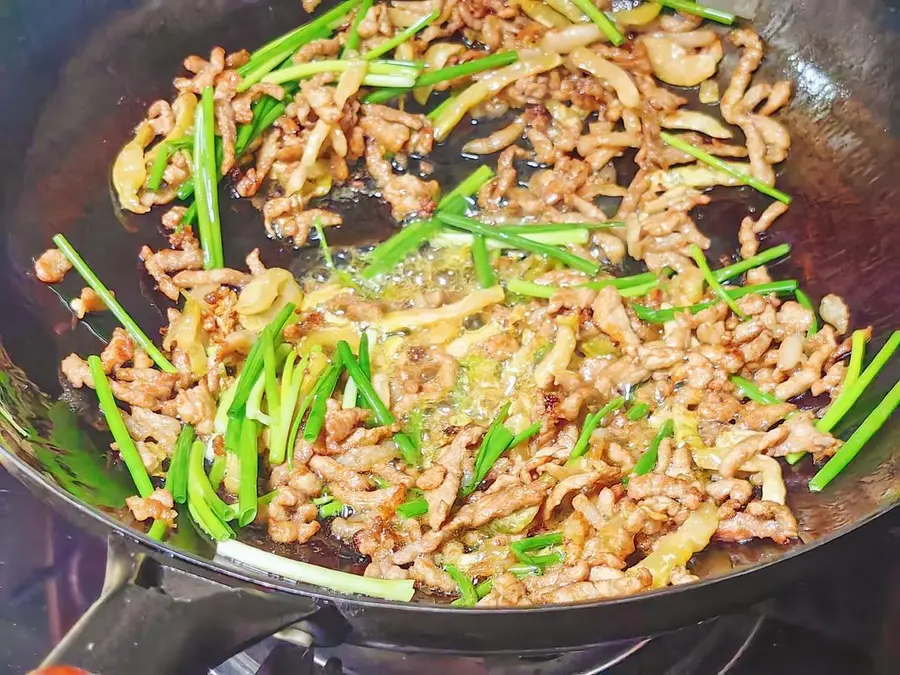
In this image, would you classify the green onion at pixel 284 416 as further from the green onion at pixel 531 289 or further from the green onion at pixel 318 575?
the green onion at pixel 531 289

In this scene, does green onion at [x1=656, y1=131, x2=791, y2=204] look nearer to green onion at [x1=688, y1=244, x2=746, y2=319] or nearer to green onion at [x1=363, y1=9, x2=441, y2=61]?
green onion at [x1=688, y1=244, x2=746, y2=319]

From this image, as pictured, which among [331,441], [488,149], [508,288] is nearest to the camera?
[331,441]

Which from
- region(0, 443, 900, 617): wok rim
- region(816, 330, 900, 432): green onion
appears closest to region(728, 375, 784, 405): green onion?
region(816, 330, 900, 432): green onion

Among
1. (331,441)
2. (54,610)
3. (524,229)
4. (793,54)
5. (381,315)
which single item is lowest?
(54,610)

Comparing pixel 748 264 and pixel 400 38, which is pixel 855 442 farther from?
pixel 400 38

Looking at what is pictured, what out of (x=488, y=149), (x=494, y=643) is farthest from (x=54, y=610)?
(x=488, y=149)

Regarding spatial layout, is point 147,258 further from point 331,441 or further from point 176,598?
point 176,598

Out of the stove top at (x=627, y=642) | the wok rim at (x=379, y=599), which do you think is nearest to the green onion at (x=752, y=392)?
the stove top at (x=627, y=642)

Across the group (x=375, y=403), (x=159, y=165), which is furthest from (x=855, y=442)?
(x=159, y=165)
